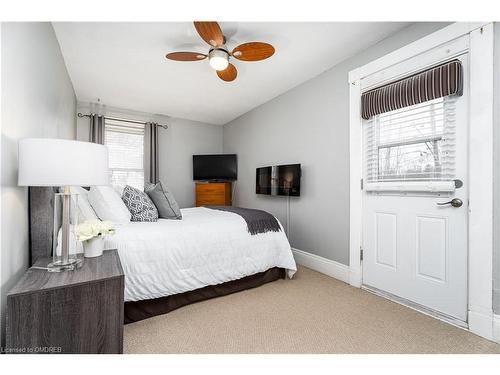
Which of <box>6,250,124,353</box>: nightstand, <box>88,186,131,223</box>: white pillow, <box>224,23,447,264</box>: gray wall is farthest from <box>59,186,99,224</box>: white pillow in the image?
<box>224,23,447,264</box>: gray wall

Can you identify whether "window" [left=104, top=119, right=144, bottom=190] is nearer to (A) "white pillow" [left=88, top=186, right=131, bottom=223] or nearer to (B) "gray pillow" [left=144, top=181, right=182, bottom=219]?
(B) "gray pillow" [left=144, top=181, right=182, bottom=219]

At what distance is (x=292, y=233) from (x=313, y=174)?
91 cm

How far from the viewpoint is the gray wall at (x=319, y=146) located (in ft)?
8.97

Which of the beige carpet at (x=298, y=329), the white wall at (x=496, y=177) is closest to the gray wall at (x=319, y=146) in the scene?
the white wall at (x=496, y=177)

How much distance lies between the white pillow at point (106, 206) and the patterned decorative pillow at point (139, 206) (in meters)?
0.11

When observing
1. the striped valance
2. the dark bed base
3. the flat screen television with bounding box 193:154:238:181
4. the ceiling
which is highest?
the ceiling

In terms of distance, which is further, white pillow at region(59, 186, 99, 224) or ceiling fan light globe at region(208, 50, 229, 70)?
ceiling fan light globe at region(208, 50, 229, 70)

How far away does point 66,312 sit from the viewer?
113 cm

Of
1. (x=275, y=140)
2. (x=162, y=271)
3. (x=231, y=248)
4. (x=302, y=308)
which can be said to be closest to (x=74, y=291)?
(x=162, y=271)

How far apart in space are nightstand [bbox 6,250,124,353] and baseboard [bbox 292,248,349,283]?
7.40ft

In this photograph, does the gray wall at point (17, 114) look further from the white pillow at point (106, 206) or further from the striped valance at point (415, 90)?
the striped valance at point (415, 90)

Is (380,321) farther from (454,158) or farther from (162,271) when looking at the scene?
(162,271)

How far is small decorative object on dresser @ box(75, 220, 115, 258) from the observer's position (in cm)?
153

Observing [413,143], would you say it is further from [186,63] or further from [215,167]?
[215,167]
